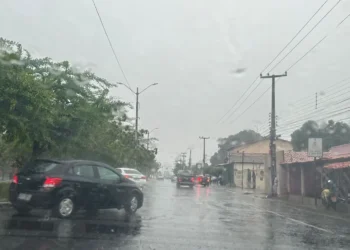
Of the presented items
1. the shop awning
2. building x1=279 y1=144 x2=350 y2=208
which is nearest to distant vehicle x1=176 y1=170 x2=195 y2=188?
building x1=279 y1=144 x2=350 y2=208

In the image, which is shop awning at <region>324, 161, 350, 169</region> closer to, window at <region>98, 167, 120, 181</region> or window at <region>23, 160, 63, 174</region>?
window at <region>98, 167, 120, 181</region>

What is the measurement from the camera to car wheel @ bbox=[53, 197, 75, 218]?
11391mm

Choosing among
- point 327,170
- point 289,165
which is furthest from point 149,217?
point 289,165

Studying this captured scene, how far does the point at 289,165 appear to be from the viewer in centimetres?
3203

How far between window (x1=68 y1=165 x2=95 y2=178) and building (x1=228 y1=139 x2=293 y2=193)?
23759 millimetres

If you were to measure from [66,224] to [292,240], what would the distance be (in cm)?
527

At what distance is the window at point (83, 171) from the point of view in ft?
39.6

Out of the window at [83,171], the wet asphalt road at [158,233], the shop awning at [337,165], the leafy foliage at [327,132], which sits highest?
the leafy foliage at [327,132]

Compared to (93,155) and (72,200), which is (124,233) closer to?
(72,200)

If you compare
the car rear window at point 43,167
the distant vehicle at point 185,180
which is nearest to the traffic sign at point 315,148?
the car rear window at point 43,167

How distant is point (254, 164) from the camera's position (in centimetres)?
6612

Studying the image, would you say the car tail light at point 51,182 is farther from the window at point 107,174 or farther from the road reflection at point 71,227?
the window at point 107,174

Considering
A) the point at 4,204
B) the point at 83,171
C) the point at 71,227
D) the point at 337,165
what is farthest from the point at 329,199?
the point at 71,227

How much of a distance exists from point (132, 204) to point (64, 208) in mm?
2786
